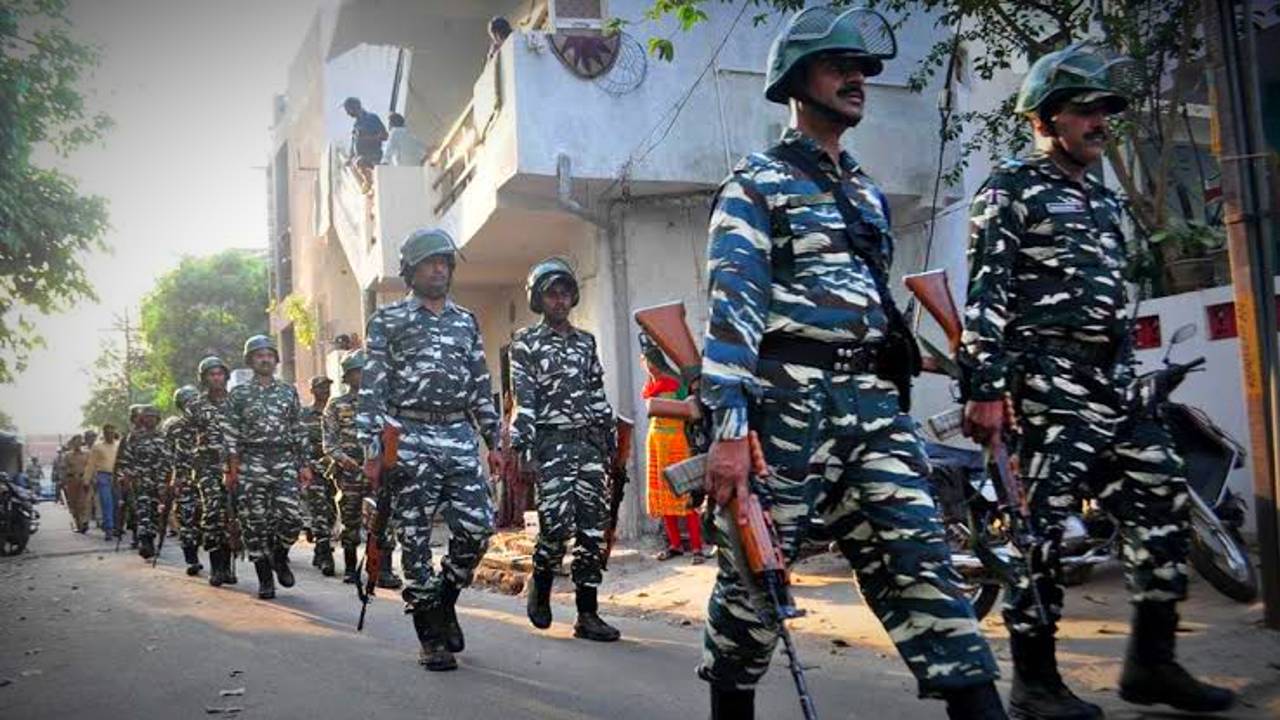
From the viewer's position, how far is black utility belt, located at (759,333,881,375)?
2.98 m

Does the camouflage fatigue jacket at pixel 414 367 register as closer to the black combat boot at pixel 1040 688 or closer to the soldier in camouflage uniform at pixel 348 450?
the black combat boot at pixel 1040 688

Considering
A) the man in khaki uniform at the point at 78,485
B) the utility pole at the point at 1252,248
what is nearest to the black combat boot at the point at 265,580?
the utility pole at the point at 1252,248

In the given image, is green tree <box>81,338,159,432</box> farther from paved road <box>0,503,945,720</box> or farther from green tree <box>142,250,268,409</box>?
paved road <box>0,503,945,720</box>

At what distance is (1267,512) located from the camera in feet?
15.3

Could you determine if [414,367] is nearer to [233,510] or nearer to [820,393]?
[820,393]

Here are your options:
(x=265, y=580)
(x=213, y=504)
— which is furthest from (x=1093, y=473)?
(x=213, y=504)

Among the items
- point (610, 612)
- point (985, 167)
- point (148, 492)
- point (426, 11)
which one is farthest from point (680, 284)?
point (148, 492)

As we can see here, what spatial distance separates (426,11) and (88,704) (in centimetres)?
1267

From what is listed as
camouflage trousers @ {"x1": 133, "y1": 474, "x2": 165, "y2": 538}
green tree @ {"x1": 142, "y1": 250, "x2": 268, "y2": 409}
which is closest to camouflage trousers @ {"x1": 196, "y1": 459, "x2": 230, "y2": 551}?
camouflage trousers @ {"x1": 133, "y1": 474, "x2": 165, "y2": 538}

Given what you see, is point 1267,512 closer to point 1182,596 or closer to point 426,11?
point 1182,596

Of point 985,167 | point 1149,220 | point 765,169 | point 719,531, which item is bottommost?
point 719,531

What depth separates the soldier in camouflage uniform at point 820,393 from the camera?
9.16 feet

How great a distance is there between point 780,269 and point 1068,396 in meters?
1.32

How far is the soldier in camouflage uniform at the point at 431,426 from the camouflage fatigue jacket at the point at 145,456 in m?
9.72
